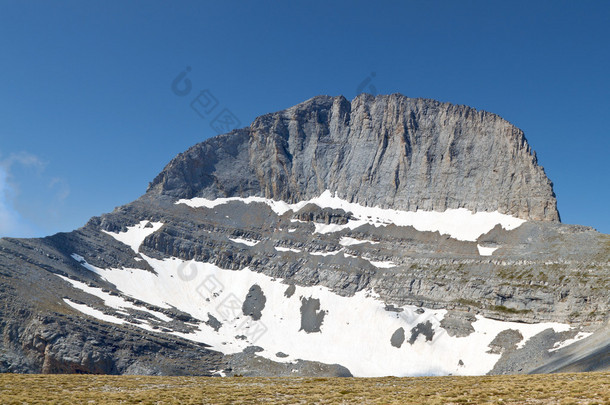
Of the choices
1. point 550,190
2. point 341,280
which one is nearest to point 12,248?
point 341,280

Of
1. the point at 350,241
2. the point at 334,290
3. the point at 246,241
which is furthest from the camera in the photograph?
the point at 246,241

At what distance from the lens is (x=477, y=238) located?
167 m

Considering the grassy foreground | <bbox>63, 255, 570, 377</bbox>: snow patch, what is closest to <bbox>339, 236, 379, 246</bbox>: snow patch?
<bbox>63, 255, 570, 377</bbox>: snow patch

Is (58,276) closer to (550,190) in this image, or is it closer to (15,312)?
(15,312)

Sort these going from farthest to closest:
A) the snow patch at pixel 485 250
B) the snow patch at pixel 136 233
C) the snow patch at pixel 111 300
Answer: the snow patch at pixel 136 233 < the snow patch at pixel 485 250 < the snow patch at pixel 111 300

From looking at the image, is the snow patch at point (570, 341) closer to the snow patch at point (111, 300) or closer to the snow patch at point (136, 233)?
the snow patch at point (111, 300)

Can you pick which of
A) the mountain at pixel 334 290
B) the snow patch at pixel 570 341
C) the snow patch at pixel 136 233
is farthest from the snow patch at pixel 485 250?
the snow patch at pixel 136 233

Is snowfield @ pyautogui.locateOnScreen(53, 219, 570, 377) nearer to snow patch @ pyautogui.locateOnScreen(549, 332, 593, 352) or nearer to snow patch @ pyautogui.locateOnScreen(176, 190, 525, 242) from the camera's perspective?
snow patch @ pyautogui.locateOnScreen(549, 332, 593, 352)

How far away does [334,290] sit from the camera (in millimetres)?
160625

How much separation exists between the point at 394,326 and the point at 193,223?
97646mm

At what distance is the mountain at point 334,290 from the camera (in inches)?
4402

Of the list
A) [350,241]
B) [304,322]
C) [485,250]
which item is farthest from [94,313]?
[485,250]

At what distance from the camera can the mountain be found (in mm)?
111812

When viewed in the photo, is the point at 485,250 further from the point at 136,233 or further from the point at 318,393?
the point at 318,393
